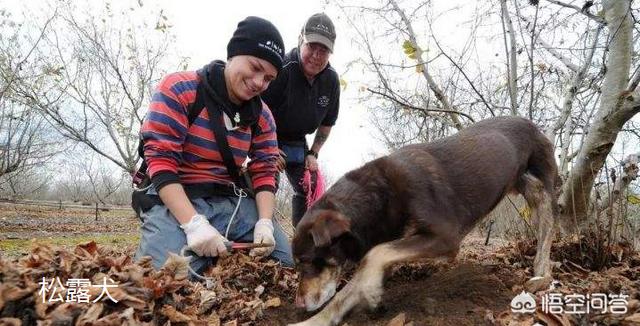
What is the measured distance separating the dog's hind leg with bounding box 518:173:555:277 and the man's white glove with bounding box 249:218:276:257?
236cm

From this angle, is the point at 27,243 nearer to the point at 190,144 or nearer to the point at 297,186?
the point at 297,186

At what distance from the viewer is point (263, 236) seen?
13.6 feet

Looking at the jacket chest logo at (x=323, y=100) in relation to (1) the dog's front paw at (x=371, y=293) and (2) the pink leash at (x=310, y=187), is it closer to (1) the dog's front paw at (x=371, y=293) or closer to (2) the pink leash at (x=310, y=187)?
(2) the pink leash at (x=310, y=187)

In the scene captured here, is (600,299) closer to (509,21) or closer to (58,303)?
(58,303)

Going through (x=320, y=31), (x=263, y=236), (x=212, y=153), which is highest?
(x=320, y=31)

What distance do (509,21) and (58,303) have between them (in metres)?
5.33

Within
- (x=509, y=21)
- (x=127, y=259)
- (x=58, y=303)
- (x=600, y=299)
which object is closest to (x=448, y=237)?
(x=600, y=299)

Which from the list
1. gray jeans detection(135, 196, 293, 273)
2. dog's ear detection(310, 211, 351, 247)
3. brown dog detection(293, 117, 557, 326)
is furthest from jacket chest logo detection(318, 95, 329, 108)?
dog's ear detection(310, 211, 351, 247)

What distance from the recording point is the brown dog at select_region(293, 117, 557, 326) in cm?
305

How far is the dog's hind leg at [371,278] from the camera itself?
2891 mm

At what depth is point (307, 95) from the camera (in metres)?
5.16

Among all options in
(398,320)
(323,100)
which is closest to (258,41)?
(323,100)

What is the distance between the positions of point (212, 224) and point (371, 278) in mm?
1892

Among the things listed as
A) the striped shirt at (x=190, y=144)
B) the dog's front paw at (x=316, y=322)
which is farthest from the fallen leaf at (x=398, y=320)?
the striped shirt at (x=190, y=144)
